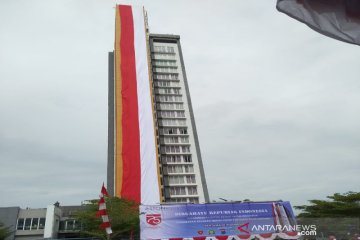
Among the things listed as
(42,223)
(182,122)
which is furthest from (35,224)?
(182,122)

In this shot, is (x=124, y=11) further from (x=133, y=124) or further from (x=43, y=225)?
(x=43, y=225)

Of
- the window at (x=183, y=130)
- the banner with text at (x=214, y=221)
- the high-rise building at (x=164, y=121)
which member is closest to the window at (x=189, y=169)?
the high-rise building at (x=164, y=121)

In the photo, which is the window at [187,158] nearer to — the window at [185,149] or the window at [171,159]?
the window at [185,149]

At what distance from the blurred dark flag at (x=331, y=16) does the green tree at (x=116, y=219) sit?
103 feet

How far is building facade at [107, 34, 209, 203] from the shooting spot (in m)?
57.2

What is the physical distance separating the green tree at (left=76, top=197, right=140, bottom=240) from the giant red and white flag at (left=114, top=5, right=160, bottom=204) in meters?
9.55

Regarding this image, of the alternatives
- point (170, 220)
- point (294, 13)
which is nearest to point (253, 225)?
point (170, 220)

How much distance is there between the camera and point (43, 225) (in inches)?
2031

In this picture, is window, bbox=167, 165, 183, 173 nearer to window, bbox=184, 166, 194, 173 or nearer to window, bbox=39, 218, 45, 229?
window, bbox=184, 166, 194, 173

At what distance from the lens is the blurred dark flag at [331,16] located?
12.8 feet

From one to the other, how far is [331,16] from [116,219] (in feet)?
112

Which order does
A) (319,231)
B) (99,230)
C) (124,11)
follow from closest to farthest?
(319,231) < (99,230) < (124,11)

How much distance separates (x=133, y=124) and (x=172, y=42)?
2843 centimetres

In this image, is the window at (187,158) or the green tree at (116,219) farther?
the window at (187,158)
